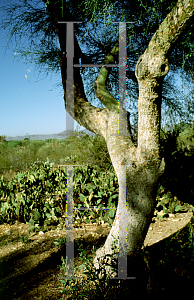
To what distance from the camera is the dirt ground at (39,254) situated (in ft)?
6.68

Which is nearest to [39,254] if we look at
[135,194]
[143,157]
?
[135,194]

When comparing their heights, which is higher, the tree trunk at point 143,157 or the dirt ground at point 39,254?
the tree trunk at point 143,157

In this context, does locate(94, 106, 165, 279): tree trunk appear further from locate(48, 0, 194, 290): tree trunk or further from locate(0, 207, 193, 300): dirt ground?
locate(0, 207, 193, 300): dirt ground

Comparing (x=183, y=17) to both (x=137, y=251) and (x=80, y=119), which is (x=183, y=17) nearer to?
(x=80, y=119)

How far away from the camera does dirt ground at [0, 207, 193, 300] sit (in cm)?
204

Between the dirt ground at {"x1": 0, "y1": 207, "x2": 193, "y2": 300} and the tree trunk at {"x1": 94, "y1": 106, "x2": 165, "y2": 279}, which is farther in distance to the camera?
the tree trunk at {"x1": 94, "y1": 106, "x2": 165, "y2": 279}

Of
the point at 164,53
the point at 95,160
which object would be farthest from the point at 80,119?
the point at 95,160

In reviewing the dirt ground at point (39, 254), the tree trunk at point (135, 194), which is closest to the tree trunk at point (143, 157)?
the tree trunk at point (135, 194)

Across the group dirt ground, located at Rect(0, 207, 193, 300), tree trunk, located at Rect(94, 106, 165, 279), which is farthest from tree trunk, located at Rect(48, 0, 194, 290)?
dirt ground, located at Rect(0, 207, 193, 300)

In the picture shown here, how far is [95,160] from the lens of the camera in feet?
21.5

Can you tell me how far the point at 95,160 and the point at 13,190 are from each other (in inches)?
103

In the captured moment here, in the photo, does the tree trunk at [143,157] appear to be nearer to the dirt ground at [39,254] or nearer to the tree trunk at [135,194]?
the tree trunk at [135,194]

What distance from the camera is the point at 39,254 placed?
9.00 ft

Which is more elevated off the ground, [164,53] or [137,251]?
[164,53]
